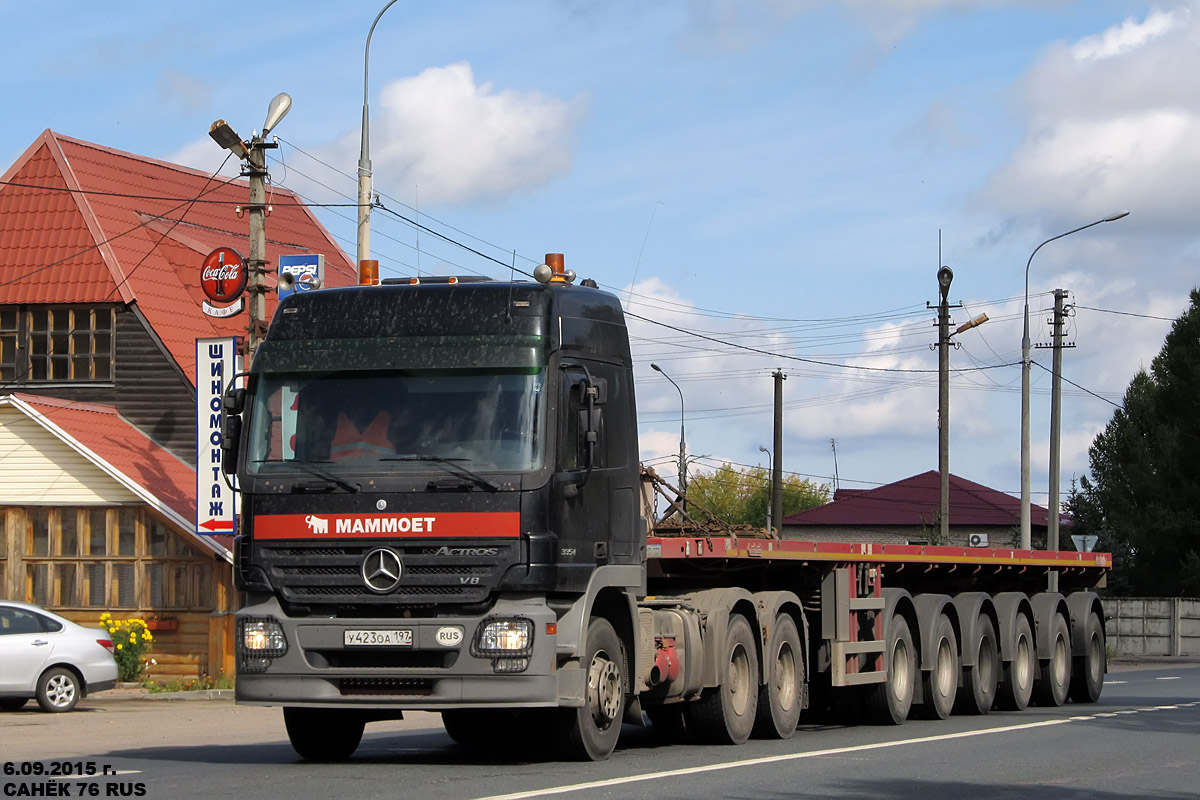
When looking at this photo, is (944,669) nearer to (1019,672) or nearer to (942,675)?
(942,675)

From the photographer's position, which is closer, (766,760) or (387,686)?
(387,686)

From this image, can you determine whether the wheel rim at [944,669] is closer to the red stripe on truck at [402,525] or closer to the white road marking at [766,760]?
the white road marking at [766,760]

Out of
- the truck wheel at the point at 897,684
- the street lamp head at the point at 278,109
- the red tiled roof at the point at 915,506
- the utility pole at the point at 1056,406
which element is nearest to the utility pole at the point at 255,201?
the street lamp head at the point at 278,109

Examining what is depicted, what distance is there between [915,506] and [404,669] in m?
76.5

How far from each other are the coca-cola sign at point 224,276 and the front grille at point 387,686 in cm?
1396

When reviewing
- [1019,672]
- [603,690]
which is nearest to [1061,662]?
[1019,672]

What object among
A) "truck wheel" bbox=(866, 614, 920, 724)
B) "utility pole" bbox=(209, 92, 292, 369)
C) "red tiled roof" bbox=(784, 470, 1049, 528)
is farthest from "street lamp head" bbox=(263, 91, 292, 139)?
"red tiled roof" bbox=(784, 470, 1049, 528)

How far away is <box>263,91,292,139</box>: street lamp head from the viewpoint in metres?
23.8

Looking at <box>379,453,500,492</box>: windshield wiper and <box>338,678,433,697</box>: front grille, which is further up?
<box>379,453,500,492</box>: windshield wiper

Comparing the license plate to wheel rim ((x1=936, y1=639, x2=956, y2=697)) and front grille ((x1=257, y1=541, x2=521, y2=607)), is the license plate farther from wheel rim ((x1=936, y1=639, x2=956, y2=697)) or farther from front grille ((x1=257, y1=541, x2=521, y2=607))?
wheel rim ((x1=936, y1=639, x2=956, y2=697))

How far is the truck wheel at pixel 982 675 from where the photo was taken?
19.2m

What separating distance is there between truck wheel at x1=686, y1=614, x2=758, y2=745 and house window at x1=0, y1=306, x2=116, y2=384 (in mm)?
16937

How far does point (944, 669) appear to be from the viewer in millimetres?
18750

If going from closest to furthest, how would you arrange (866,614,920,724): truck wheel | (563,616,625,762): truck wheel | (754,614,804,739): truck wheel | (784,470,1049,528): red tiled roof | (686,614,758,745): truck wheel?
1. (563,616,625,762): truck wheel
2. (686,614,758,745): truck wheel
3. (754,614,804,739): truck wheel
4. (866,614,920,724): truck wheel
5. (784,470,1049,528): red tiled roof
